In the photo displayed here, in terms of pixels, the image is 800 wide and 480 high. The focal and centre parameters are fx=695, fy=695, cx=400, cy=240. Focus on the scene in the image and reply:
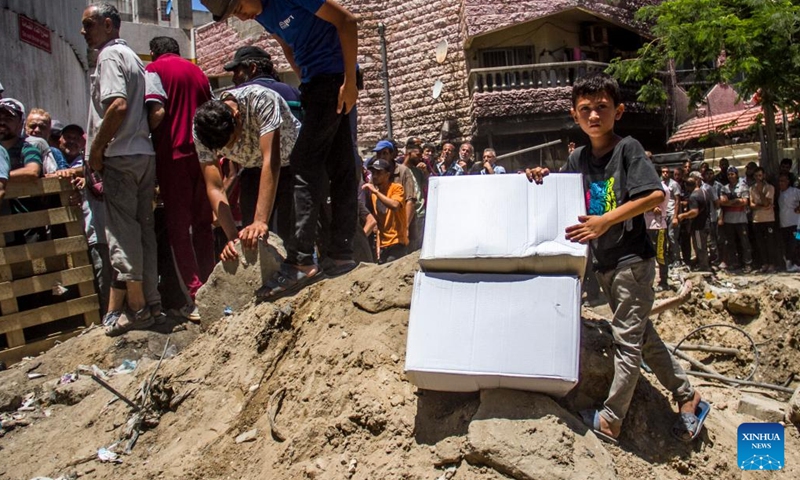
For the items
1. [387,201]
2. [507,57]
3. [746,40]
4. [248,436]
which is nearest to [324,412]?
[248,436]

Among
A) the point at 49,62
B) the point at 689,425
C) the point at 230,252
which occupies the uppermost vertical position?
the point at 49,62

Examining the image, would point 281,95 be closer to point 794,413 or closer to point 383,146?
point 383,146

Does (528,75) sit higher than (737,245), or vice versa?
(528,75)

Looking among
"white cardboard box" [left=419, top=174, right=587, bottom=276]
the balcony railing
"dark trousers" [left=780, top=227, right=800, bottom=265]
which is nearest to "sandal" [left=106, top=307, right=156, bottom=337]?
"white cardboard box" [left=419, top=174, right=587, bottom=276]

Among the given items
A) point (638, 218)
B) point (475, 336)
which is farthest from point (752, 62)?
point (475, 336)

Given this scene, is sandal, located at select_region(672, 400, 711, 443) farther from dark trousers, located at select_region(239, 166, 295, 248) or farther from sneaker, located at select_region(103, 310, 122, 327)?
sneaker, located at select_region(103, 310, 122, 327)

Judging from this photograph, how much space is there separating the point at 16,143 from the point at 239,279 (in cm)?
254

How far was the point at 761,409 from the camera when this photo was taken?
3855mm

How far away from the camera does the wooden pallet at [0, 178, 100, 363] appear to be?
17.8 ft

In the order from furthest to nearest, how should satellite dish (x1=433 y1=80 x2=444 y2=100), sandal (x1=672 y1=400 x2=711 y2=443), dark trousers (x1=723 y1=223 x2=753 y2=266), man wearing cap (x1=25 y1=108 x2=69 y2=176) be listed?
satellite dish (x1=433 y1=80 x2=444 y2=100)
dark trousers (x1=723 y1=223 x2=753 y2=266)
man wearing cap (x1=25 y1=108 x2=69 y2=176)
sandal (x1=672 y1=400 x2=711 y2=443)

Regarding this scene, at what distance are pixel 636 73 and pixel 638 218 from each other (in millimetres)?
15213

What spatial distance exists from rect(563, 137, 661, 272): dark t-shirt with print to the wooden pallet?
14.0 feet

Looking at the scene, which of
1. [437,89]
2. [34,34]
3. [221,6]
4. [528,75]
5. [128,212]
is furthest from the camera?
[437,89]

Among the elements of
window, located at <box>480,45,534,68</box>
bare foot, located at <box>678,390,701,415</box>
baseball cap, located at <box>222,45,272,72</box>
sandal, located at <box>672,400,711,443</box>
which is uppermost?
window, located at <box>480,45,534,68</box>
